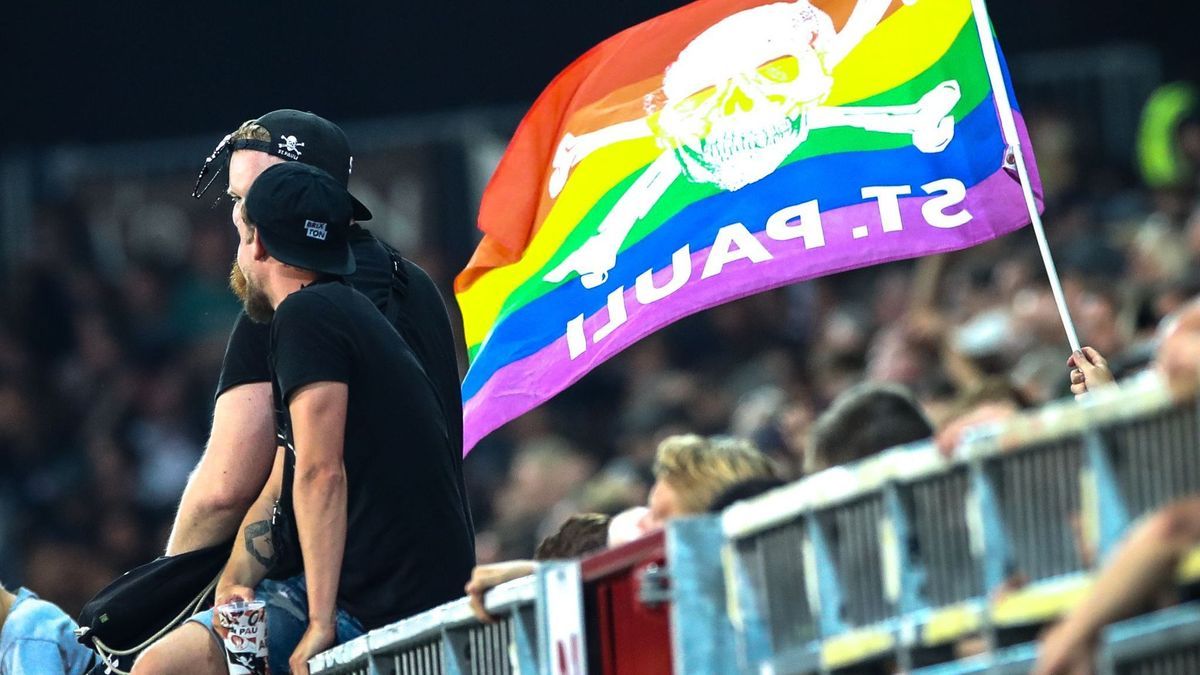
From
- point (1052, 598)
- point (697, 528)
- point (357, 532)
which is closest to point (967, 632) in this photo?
point (1052, 598)

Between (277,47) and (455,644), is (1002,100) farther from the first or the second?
(277,47)

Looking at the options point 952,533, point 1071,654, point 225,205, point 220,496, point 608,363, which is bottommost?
point 1071,654

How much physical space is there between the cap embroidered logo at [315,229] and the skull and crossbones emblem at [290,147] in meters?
0.36

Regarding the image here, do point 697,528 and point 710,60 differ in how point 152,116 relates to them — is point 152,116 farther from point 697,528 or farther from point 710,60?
point 697,528

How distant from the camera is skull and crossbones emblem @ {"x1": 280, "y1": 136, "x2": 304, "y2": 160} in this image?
487cm

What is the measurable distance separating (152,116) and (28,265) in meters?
1.29

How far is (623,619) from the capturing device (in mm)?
3744

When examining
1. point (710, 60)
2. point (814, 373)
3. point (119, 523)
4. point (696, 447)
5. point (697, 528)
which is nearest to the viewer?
point (697, 528)

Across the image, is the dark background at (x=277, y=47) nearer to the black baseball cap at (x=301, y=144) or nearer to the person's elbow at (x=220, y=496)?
the black baseball cap at (x=301, y=144)

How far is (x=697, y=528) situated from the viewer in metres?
3.45

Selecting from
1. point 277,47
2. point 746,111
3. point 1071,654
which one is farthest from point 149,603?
point 277,47

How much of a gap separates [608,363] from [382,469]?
26.4 ft

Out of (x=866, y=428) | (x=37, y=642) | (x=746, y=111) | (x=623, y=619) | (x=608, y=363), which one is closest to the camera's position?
(x=623, y=619)

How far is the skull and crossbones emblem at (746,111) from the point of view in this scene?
5.71 metres
